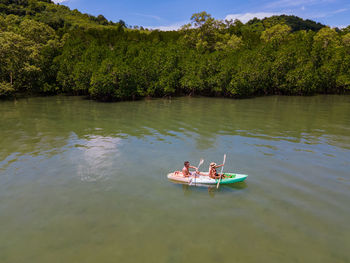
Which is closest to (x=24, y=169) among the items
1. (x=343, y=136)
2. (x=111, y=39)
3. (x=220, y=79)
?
(x=343, y=136)

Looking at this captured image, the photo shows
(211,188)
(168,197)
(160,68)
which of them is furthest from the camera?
(160,68)

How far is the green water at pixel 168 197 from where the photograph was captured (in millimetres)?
10430

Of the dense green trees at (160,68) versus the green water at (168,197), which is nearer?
the green water at (168,197)

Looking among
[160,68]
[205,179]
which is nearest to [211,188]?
[205,179]

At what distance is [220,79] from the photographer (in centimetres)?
5475

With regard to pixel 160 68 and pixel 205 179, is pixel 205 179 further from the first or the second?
pixel 160 68

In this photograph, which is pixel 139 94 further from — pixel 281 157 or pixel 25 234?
pixel 25 234

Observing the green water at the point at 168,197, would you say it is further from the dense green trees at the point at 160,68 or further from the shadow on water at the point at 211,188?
the dense green trees at the point at 160,68

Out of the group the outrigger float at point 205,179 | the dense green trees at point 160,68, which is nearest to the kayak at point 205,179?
the outrigger float at point 205,179

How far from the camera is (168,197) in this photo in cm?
1444

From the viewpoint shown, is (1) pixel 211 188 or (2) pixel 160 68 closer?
(1) pixel 211 188

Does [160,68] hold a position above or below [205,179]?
above

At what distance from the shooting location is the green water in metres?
10.4

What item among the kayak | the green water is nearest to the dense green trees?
the green water
